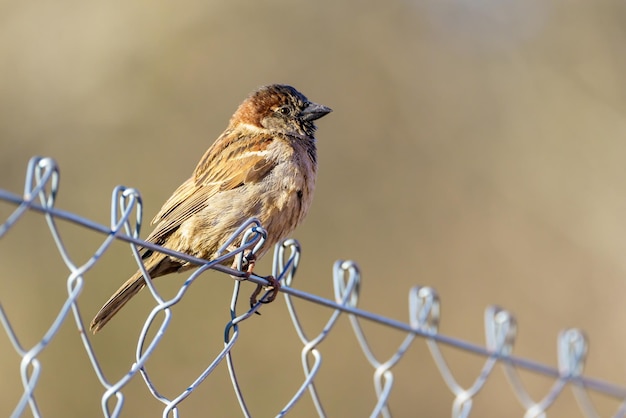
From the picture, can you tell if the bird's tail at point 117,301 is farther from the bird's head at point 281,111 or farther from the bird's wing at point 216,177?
the bird's head at point 281,111

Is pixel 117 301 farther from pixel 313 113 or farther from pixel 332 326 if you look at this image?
pixel 313 113

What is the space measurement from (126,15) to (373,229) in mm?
4175

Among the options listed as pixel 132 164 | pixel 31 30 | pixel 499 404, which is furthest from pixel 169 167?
pixel 499 404

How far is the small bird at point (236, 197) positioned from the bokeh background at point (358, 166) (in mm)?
2610

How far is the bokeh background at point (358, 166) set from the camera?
732 cm

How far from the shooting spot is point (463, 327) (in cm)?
821

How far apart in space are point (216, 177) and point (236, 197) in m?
0.22

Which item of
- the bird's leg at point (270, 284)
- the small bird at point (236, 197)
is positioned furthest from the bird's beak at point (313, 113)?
the bird's leg at point (270, 284)

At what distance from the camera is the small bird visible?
3896 mm

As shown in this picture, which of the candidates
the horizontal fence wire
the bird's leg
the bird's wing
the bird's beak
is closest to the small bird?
the bird's wing

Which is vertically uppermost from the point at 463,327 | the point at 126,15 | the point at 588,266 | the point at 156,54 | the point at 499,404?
the point at 126,15

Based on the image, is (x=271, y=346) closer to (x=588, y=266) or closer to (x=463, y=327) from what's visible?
(x=463, y=327)

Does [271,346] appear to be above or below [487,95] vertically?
below

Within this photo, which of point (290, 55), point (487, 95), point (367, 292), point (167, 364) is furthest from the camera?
point (487, 95)
